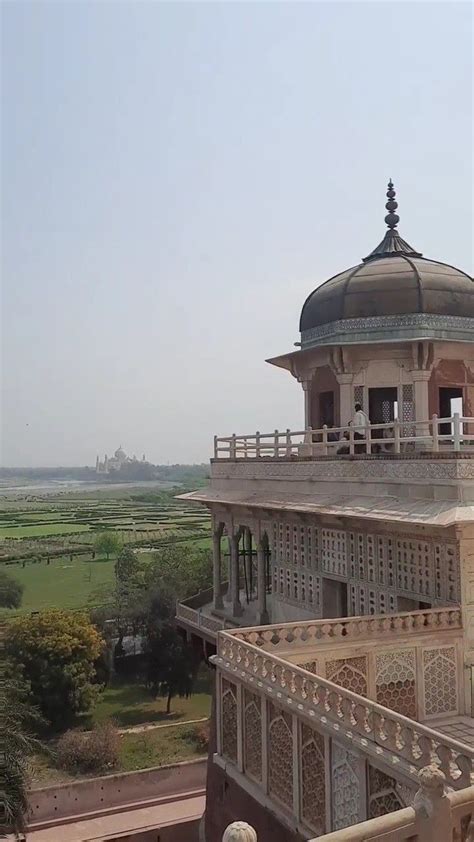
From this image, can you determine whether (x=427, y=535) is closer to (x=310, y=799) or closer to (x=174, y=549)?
(x=310, y=799)

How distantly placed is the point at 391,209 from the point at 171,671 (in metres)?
25.0

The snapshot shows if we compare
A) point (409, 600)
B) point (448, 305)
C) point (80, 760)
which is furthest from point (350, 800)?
point (80, 760)

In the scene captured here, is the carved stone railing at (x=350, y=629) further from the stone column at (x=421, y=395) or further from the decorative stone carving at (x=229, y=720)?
the stone column at (x=421, y=395)

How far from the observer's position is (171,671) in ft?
111

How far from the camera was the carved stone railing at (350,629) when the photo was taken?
8719 mm

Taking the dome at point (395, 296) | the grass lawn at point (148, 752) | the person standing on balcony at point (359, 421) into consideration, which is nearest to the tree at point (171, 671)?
the grass lawn at point (148, 752)

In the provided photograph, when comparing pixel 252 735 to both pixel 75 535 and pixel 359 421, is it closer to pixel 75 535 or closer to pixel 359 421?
pixel 359 421

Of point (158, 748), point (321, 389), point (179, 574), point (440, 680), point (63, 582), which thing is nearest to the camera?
point (440, 680)

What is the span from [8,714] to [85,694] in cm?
1594

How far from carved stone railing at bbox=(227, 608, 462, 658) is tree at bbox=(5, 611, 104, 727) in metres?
21.8

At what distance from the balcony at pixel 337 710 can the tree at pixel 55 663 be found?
20.9m

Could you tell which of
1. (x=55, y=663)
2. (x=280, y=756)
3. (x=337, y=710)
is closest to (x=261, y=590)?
(x=280, y=756)

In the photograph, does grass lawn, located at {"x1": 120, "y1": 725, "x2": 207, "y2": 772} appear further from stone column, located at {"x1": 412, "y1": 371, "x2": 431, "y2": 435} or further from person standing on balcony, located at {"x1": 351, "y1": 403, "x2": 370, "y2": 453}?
stone column, located at {"x1": 412, "y1": 371, "x2": 431, "y2": 435}

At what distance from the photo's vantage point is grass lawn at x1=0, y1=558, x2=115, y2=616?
5447 cm
